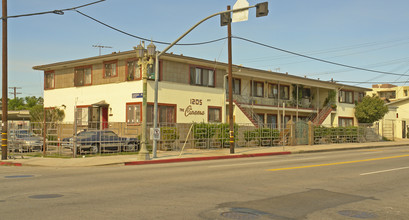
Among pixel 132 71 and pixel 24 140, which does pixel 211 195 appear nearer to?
pixel 24 140

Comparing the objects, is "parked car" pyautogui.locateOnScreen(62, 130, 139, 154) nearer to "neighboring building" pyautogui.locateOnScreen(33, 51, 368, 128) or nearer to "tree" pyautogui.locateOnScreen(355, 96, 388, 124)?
"neighboring building" pyautogui.locateOnScreen(33, 51, 368, 128)

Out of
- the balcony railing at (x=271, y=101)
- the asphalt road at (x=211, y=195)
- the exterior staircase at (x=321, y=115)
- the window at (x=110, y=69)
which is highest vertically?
the window at (x=110, y=69)

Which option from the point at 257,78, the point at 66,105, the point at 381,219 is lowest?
the point at 381,219

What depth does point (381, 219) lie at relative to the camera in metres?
7.51

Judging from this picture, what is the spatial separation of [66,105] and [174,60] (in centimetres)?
1060

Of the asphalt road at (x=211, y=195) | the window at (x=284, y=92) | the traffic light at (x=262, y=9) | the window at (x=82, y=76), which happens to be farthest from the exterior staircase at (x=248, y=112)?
the asphalt road at (x=211, y=195)

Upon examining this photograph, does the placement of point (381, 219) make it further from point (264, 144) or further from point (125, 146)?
point (264, 144)

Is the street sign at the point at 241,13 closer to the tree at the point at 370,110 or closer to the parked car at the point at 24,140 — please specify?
the parked car at the point at 24,140

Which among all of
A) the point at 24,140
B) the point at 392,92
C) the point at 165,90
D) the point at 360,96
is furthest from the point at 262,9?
the point at 392,92

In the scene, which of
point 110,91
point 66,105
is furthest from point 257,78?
point 66,105

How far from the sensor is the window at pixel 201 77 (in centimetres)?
3231

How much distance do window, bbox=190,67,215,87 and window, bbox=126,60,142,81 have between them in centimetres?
476

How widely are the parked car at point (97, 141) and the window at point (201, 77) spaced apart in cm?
987

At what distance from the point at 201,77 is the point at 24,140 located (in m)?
14.5
